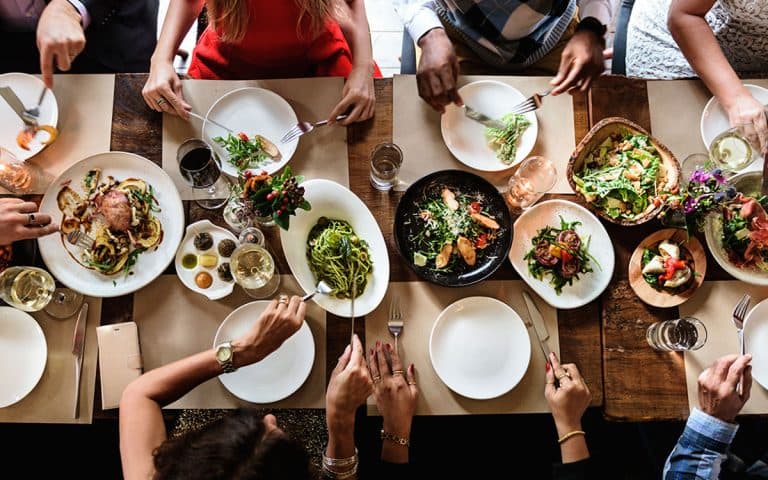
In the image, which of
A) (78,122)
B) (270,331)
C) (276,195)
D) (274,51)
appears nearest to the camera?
(276,195)

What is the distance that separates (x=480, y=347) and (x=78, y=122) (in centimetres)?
149

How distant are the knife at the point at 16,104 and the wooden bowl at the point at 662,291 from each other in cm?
198

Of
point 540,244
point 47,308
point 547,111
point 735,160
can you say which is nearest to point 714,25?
point 735,160

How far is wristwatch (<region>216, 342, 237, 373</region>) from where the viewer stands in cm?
145

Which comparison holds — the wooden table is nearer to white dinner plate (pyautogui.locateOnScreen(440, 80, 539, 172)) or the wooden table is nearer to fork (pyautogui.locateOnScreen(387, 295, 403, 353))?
fork (pyautogui.locateOnScreen(387, 295, 403, 353))

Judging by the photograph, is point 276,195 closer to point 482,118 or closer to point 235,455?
point 235,455

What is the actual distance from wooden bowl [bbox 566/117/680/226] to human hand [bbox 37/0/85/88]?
1673mm

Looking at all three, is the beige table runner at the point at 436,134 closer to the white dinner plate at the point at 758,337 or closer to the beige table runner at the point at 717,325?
the beige table runner at the point at 717,325

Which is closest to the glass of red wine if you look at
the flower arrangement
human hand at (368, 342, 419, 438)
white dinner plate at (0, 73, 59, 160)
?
the flower arrangement

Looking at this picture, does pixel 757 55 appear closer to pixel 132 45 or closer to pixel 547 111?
pixel 547 111

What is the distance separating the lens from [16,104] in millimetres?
1617

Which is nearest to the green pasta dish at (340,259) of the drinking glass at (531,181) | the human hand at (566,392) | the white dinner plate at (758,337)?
the drinking glass at (531,181)

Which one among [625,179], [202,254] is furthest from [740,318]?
[202,254]

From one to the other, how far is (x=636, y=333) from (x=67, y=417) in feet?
5.76
